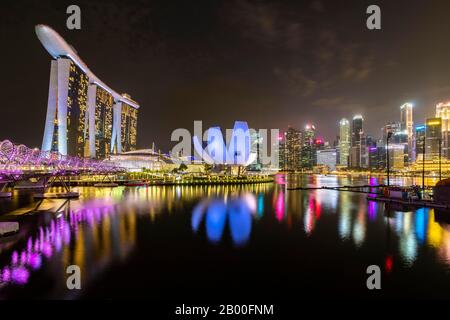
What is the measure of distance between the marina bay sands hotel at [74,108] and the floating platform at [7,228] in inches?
1477

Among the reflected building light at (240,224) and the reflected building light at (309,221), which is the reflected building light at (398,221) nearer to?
the reflected building light at (309,221)

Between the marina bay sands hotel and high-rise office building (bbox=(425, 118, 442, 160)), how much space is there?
3215 inches

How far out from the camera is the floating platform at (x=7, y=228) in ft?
29.0

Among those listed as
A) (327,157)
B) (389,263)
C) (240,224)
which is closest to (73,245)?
(240,224)

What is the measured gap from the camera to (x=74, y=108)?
53469mm

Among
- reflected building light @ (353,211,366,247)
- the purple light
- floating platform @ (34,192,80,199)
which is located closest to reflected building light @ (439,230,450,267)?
reflected building light @ (353,211,366,247)

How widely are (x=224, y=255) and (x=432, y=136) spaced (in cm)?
9000

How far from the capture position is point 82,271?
638 cm

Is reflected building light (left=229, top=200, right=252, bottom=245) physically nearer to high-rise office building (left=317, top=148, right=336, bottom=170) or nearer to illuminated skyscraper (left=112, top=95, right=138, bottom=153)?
illuminated skyscraper (left=112, top=95, right=138, bottom=153)

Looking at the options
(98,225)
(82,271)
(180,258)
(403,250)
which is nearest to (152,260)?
(180,258)

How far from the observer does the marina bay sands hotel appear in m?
44.6

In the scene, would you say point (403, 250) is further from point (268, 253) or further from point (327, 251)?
point (268, 253)

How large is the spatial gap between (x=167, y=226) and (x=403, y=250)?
7505 mm
